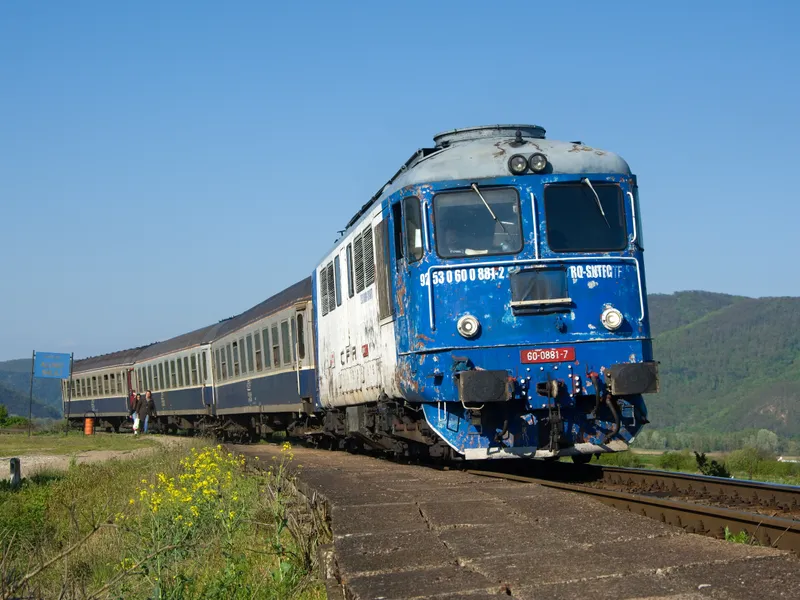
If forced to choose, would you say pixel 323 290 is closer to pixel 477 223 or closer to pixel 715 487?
pixel 477 223

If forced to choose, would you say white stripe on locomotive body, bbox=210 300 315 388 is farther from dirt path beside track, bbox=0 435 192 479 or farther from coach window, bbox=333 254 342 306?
coach window, bbox=333 254 342 306

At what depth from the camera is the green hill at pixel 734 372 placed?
4499 inches

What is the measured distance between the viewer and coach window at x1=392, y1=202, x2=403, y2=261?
11320 millimetres

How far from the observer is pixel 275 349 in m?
21.6

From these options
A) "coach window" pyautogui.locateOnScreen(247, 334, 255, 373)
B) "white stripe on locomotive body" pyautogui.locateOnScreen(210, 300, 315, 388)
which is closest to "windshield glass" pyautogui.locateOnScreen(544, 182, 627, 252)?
"white stripe on locomotive body" pyautogui.locateOnScreen(210, 300, 315, 388)

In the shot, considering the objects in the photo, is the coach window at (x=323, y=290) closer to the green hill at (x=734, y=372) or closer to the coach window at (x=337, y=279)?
the coach window at (x=337, y=279)

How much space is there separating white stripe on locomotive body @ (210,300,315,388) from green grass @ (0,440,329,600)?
408 centimetres

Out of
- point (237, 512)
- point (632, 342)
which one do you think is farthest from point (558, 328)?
point (237, 512)

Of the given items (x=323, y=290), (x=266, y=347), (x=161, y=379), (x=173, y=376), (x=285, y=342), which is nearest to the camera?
(x=323, y=290)

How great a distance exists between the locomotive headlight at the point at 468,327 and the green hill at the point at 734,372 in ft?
307

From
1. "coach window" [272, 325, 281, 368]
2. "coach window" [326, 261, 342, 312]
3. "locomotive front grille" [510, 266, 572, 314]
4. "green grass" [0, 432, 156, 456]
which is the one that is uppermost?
"coach window" [326, 261, 342, 312]

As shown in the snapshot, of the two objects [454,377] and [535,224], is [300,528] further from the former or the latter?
[535,224]

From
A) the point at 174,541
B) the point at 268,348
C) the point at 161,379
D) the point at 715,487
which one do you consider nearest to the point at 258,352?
the point at 268,348

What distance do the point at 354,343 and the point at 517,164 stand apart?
13.5 ft
